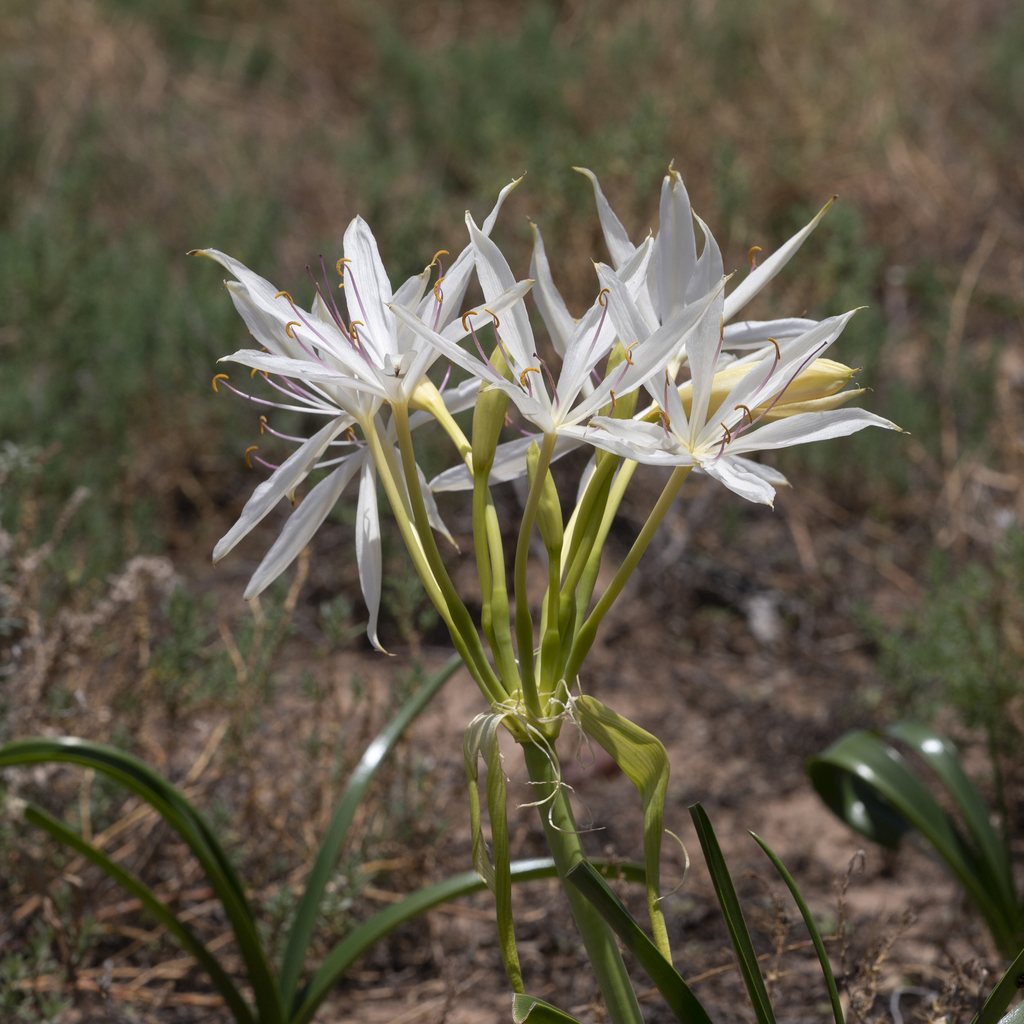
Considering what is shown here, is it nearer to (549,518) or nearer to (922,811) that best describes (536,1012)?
(549,518)

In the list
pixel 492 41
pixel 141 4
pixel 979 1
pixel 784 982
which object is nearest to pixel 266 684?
pixel 784 982

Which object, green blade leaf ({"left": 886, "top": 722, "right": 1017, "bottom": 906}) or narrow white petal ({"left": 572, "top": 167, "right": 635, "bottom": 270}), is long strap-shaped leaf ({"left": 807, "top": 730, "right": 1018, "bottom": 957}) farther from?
narrow white petal ({"left": 572, "top": 167, "right": 635, "bottom": 270})

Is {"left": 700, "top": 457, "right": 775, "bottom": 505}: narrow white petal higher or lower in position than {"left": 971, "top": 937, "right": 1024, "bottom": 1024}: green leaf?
higher

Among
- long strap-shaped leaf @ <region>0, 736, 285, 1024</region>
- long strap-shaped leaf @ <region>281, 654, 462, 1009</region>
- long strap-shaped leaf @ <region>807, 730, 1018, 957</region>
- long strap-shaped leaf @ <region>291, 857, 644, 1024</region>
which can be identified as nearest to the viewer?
long strap-shaped leaf @ <region>0, 736, 285, 1024</region>

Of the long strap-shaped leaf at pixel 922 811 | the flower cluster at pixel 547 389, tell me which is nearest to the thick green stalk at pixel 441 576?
the flower cluster at pixel 547 389

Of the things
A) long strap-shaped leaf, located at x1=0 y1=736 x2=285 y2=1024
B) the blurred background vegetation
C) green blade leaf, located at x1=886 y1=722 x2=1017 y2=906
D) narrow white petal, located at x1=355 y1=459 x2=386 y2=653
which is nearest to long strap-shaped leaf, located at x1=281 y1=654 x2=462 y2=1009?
long strap-shaped leaf, located at x1=0 y1=736 x2=285 y2=1024

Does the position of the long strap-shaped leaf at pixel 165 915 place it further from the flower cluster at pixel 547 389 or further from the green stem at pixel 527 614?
the green stem at pixel 527 614

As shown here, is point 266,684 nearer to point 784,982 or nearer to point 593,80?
point 784,982
